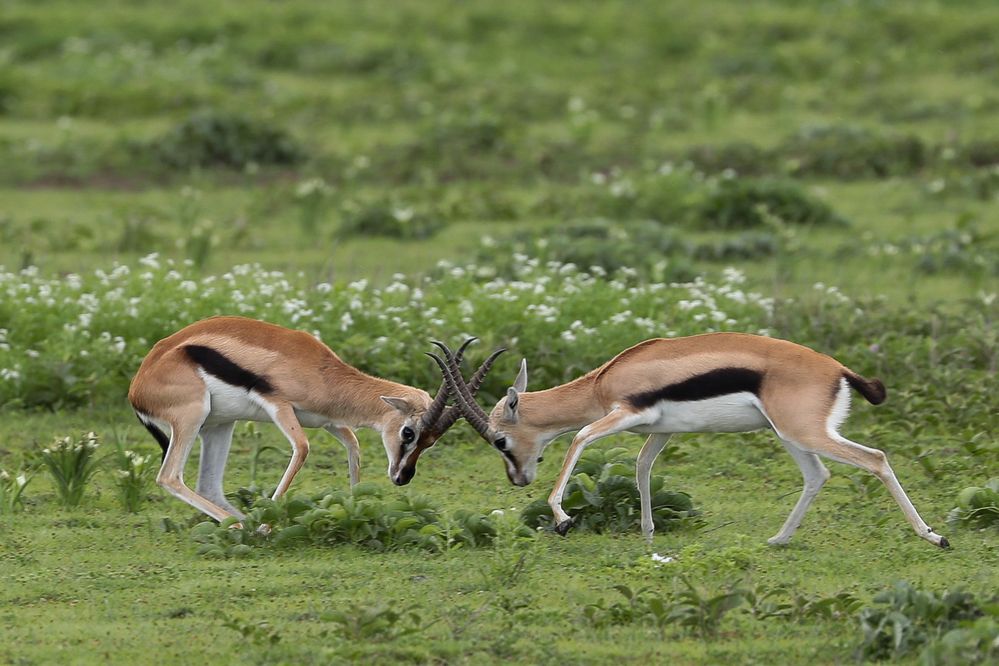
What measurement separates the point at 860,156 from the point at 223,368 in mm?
9991

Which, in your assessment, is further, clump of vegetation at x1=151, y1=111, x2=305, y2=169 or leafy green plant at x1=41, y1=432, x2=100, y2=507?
clump of vegetation at x1=151, y1=111, x2=305, y2=169

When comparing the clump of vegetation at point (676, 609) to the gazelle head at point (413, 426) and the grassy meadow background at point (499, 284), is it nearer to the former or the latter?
the grassy meadow background at point (499, 284)

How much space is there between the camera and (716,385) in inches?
282

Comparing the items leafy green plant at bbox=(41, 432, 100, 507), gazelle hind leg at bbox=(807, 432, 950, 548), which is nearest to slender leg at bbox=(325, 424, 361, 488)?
leafy green plant at bbox=(41, 432, 100, 507)

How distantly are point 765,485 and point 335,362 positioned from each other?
2226mm

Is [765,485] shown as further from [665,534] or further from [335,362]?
[335,362]

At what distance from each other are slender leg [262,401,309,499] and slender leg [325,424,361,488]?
29cm

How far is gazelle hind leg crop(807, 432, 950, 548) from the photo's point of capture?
698 cm

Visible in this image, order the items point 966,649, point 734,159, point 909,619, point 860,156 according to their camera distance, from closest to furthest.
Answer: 1. point 966,649
2. point 909,619
3. point 860,156
4. point 734,159

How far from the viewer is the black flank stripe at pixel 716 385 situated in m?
7.13

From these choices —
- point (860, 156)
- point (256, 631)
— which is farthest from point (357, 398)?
point (860, 156)

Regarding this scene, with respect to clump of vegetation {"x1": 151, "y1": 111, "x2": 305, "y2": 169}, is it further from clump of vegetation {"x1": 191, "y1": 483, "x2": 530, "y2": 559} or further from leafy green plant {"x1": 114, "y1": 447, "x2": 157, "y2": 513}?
clump of vegetation {"x1": 191, "y1": 483, "x2": 530, "y2": 559}

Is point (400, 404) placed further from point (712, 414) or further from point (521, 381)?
point (712, 414)

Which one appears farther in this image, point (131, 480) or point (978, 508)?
point (131, 480)
